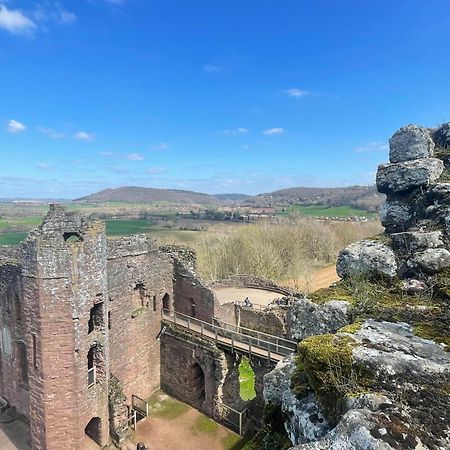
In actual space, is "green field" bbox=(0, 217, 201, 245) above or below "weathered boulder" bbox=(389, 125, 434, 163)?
below

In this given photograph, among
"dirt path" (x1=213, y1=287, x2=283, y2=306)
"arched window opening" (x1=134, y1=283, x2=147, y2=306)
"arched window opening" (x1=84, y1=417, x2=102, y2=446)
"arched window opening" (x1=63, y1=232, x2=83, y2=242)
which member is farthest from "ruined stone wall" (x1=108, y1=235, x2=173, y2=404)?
"dirt path" (x1=213, y1=287, x2=283, y2=306)

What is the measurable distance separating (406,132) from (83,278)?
451 inches

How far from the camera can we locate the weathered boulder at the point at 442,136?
30.2 feet

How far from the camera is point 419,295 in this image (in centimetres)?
539

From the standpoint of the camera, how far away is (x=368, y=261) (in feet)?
21.3

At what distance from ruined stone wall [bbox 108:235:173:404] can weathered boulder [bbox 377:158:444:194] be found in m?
12.1

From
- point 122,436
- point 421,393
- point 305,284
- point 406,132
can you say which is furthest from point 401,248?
point 305,284

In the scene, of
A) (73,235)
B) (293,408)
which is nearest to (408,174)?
(293,408)

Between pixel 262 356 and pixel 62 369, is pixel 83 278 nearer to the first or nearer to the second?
pixel 62 369

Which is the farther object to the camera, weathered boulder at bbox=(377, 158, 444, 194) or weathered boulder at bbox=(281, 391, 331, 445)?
weathered boulder at bbox=(377, 158, 444, 194)

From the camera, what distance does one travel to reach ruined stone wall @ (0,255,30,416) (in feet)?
52.6

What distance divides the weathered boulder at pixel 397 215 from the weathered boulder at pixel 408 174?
12.2 inches

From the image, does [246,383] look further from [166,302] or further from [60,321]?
[60,321]

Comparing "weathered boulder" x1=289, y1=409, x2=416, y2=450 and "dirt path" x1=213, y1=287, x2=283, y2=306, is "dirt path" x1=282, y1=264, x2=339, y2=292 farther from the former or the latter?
"weathered boulder" x1=289, y1=409, x2=416, y2=450
